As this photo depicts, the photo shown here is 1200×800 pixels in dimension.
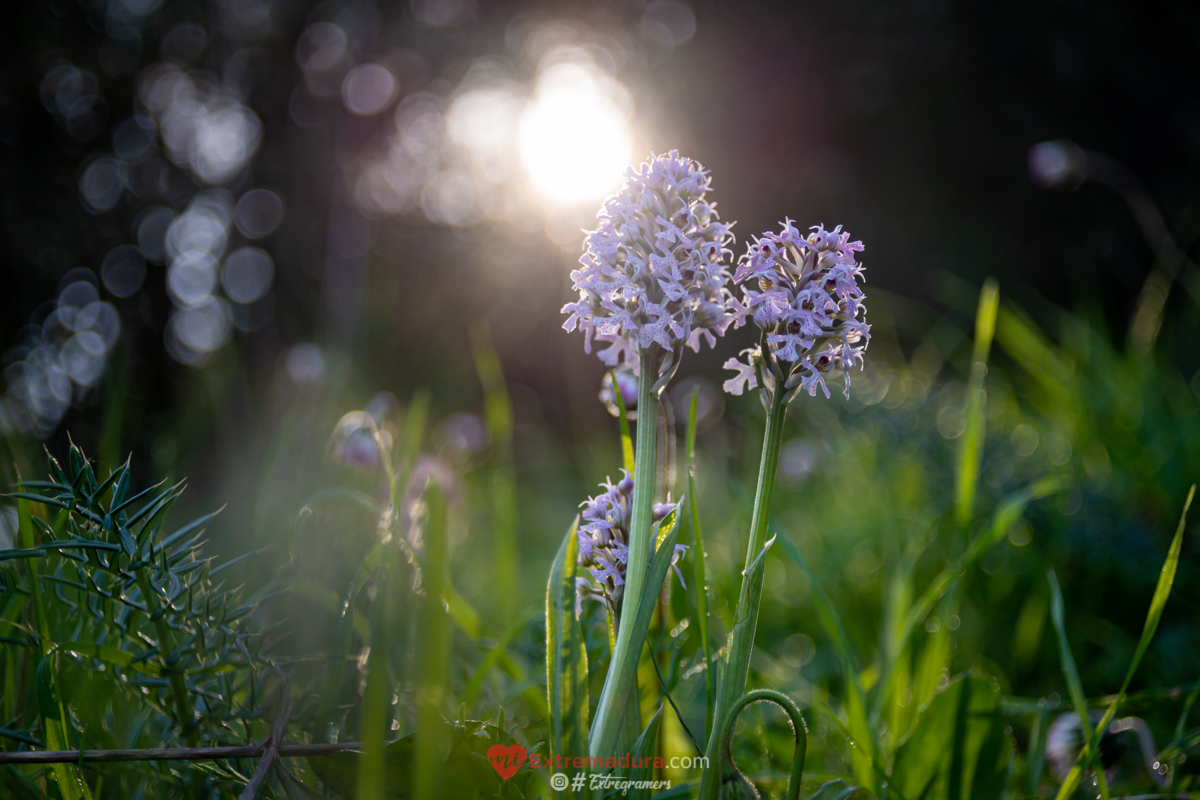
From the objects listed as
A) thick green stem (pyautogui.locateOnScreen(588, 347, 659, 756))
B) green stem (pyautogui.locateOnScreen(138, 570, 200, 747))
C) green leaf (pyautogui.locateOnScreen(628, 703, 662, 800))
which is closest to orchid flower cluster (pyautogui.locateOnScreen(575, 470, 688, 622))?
thick green stem (pyautogui.locateOnScreen(588, 347, 659, 756))

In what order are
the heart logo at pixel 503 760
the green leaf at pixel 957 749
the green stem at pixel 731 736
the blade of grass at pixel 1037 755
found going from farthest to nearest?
the blade of grass at pixel 1037 755 < the green leaf at pixel 957 749 < the heart logo at pixel 503 760 < the green stem at pixel 731 736

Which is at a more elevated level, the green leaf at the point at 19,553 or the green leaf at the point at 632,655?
the green leaf at the point at 19,553

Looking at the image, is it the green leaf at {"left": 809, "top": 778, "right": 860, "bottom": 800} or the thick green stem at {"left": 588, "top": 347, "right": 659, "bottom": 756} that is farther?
the green leaf at {"left": 809, "top": 778, "right": 860, "bottom": 800}

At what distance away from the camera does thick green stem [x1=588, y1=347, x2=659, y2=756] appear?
0.82 m

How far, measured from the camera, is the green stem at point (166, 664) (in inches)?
33.7

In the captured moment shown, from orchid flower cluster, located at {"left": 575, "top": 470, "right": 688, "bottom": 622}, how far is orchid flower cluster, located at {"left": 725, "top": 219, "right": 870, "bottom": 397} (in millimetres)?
242

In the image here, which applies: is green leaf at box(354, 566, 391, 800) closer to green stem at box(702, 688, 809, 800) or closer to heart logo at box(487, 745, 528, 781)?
heart logo at box(487, 745, 528, 781)

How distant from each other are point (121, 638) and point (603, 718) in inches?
28.4

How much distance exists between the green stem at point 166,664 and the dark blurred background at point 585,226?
3.40ft

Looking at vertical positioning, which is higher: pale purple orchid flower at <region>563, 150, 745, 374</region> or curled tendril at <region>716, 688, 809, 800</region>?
pale purple orchid flower at <region>563, 150, 745, 374</region>

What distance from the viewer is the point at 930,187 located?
6.67 metres

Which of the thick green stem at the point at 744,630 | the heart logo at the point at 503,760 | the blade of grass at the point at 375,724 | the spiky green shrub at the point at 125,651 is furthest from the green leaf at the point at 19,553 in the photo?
the thick green stem at the point at 744,630

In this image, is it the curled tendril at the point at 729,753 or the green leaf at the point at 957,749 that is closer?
the curled tendril at the point at 729,753

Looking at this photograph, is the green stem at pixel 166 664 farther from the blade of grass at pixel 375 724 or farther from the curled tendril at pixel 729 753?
the curled tendril at pixel 729 753
